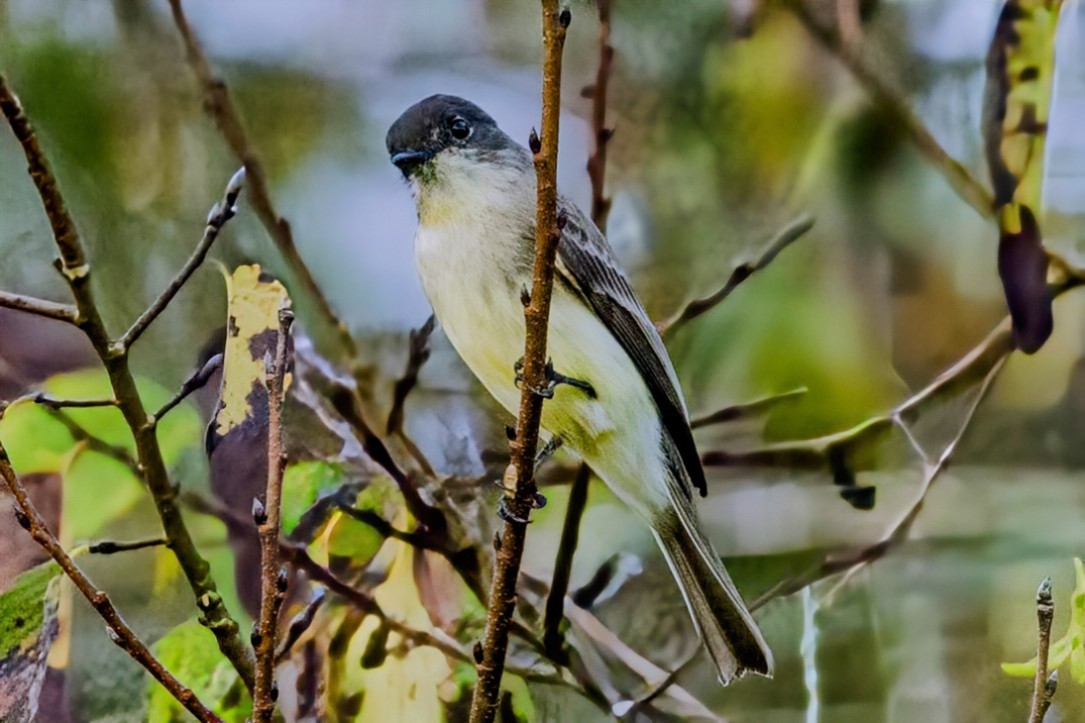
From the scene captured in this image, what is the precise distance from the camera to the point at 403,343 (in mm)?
1187

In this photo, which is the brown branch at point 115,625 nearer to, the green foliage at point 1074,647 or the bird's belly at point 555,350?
the bird's belly at point 555,350

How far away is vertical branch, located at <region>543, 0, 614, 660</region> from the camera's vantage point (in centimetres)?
117

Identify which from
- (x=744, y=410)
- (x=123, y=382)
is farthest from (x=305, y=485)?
(x=744, y=410)

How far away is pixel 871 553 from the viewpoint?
1.17 metres

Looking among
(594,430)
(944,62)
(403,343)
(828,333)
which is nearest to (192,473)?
(403,343)

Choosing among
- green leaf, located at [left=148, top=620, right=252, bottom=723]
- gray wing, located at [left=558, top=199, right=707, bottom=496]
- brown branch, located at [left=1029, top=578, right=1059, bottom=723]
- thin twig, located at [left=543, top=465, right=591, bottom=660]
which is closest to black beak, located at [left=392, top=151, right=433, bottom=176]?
gray wing, located at [left=558, top=199, right=707, bottom=496]

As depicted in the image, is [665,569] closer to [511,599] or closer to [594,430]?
[594,430]

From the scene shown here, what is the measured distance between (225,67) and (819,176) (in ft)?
2.63

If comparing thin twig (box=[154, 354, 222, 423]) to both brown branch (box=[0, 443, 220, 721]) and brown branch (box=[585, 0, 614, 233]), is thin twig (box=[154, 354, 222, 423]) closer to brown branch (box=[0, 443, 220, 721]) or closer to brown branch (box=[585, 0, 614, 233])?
brown branch (box=[0, 443, 220, 721])

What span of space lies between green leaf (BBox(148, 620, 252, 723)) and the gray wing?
0.63 m

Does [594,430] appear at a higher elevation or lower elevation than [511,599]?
higher

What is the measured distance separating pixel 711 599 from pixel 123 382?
2.38 ft

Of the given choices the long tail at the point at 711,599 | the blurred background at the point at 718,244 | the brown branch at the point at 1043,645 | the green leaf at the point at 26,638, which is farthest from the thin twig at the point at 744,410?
the green leaf at the point at 26,638

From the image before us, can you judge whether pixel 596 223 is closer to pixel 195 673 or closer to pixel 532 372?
pixel 532 372
